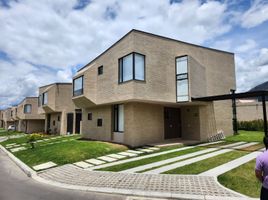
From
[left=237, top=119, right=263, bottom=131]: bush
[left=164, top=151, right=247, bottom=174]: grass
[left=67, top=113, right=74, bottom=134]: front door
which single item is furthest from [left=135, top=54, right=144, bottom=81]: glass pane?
[left=67, top=113, right=74, bottom=134]: front door

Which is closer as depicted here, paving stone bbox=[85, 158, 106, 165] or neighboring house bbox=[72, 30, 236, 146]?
paving stone bbox=[85, 158, 106, 165]

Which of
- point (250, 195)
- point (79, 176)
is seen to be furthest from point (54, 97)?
point (250, 195)

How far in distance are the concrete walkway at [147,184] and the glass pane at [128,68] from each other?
22.9 feet

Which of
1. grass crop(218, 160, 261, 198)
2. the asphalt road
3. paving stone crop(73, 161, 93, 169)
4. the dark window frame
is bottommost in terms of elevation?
the asphalt road

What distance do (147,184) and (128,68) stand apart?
8794mm

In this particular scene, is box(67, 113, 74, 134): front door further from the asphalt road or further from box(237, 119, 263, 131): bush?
box(237, 119, 263, 131): bush

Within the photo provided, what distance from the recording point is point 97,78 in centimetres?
1800

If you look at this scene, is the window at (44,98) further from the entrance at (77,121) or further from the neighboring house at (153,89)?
the neighboring house at (153,89)

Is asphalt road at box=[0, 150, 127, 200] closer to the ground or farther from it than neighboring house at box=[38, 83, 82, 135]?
closer to the ground

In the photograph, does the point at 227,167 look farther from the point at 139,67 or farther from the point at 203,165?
the point at 139,67

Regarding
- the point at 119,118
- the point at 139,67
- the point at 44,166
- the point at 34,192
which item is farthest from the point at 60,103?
the point at 34,192

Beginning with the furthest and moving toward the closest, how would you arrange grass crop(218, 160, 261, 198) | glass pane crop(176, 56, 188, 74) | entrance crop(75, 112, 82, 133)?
entrance crop(75, 112, 82, 133), glass pane crop(176, 56, 188, 74), grass crop(218, 160, 261, 198)

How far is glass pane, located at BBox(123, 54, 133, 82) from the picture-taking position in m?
13.7

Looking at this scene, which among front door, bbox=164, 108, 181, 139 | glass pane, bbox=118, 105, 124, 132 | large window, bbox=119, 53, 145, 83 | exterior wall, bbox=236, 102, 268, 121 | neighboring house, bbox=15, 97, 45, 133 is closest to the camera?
large window, bbox=119, 53, 145, 83
